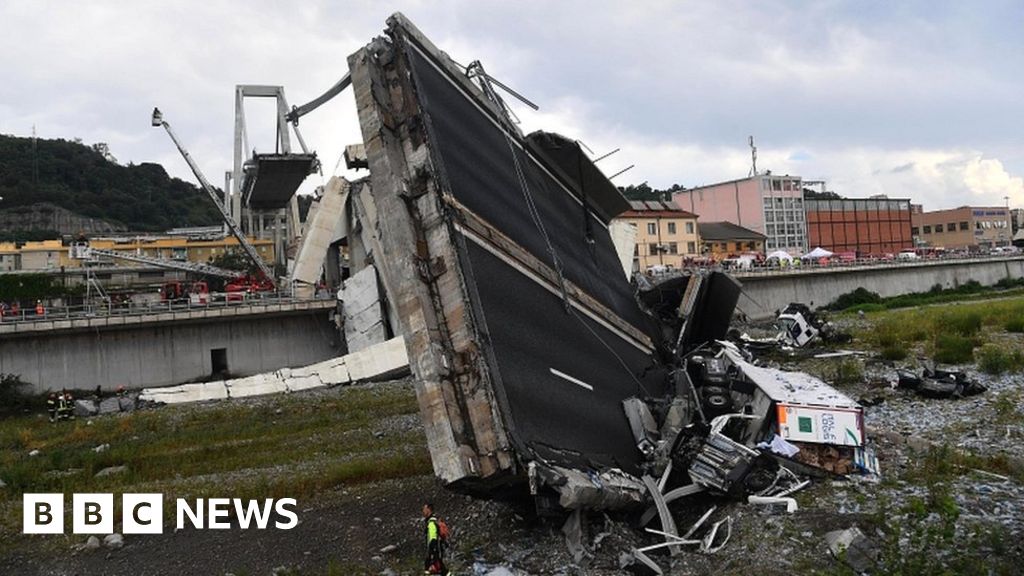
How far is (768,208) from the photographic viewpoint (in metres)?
81.9

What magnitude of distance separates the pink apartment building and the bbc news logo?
74.9m

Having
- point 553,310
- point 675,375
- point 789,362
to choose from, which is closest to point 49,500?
point 553,310

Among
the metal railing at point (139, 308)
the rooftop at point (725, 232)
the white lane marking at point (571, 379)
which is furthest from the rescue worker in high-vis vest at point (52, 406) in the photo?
the rooftop at point (725, 232)

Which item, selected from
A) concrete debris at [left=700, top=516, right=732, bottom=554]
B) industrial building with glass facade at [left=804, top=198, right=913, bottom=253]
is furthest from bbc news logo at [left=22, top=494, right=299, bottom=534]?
industrial building with glass facade at [left=804, top=198, right=913, bottom=253]

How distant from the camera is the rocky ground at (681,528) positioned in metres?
8.51

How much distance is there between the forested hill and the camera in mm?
116188

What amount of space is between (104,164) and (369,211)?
402 ft

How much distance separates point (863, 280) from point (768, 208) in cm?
2166

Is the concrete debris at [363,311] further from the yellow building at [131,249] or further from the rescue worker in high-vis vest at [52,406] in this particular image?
the yellow building at [131,249]

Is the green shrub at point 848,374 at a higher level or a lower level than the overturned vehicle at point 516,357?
lower

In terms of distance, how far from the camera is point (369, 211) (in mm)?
35750

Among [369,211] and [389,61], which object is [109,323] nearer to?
[369,211]

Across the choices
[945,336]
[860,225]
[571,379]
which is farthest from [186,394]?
[860,225]

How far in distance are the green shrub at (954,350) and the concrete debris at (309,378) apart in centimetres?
2005
